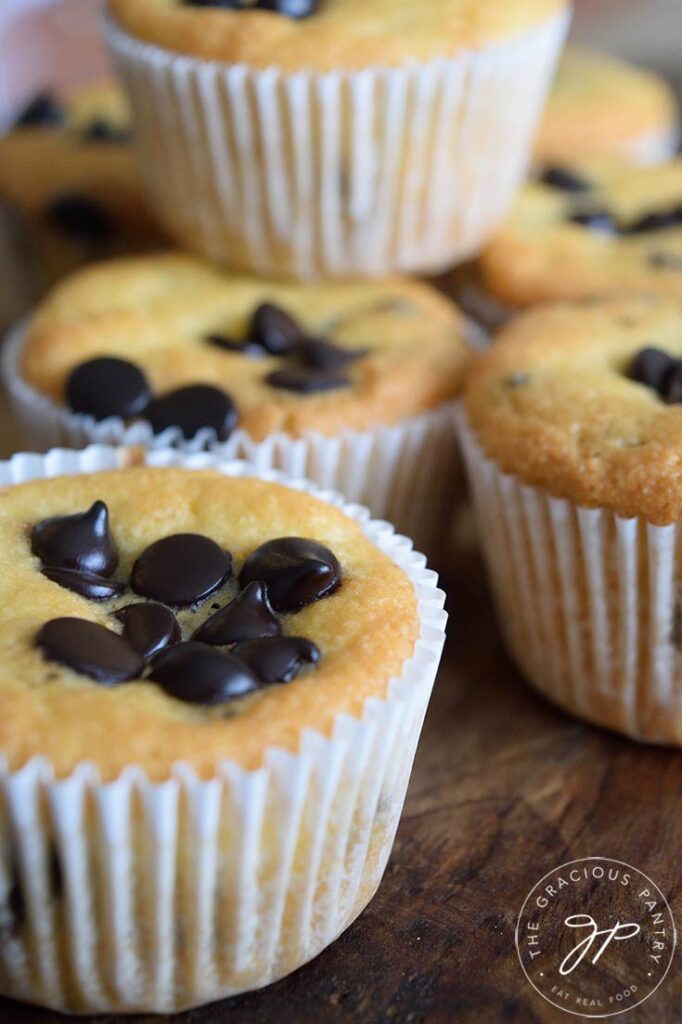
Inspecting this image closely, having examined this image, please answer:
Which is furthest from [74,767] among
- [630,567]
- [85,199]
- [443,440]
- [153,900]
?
[85,199]

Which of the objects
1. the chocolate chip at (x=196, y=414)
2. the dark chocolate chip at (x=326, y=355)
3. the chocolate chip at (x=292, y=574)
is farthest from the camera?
the dark chocolate chip at (x=326, y=355)

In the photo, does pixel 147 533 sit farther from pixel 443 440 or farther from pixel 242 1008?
pixel 443 440

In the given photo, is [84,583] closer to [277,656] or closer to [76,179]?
[277,656]

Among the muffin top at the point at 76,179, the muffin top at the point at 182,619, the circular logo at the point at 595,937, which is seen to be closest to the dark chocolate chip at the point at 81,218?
the muffin top at the point at 76,179

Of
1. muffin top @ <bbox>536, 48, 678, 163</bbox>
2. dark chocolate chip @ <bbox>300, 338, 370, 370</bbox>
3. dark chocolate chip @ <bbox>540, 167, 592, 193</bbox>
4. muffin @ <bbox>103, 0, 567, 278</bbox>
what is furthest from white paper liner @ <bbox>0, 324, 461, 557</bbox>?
muffin top @ <bbox>536, 48, 678, 163</bbox>

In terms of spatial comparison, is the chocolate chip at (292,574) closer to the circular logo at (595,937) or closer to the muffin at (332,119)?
the circular logo at (595,937)

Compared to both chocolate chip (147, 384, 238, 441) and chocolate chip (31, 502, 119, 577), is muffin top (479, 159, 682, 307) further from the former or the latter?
chocolate chip (31, 502, 119, 577)

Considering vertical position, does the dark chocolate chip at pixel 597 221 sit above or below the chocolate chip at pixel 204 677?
below

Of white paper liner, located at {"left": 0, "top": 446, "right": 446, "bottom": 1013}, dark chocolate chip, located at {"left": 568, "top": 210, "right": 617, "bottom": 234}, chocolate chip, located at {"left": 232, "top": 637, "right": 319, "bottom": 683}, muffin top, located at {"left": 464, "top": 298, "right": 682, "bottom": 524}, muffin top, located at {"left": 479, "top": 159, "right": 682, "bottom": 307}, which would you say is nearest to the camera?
white paper liner, located at {"left": 0, "top": 446, "right": 446, "bottom": 1013}
